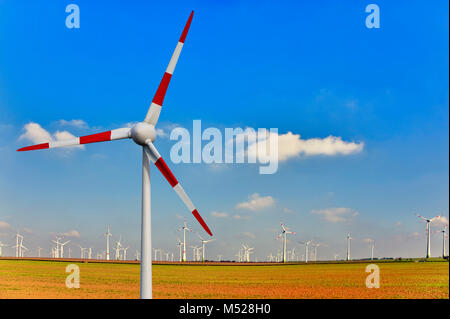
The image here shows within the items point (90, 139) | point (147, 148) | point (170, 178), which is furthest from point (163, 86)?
point (170, 178)

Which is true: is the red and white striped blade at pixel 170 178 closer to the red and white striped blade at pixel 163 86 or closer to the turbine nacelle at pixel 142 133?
the turbine nacelle at pixel 142 133

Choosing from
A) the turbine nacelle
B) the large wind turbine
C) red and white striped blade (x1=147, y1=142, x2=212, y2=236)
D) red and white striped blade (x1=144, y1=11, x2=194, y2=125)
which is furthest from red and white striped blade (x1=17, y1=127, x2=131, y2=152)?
red and white striped blade (x1=147, y1=142, x2=212, y2=236)

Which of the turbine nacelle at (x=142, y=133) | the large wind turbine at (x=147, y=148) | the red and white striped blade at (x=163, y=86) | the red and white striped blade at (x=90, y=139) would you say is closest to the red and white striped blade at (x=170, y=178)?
the large wind turbine at (x=147, y=148)

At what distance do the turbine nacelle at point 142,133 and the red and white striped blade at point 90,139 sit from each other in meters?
1.22

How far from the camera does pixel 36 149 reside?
34531mm

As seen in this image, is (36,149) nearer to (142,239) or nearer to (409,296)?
(142,239)

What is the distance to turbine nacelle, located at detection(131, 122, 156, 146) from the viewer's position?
32812 millimetres

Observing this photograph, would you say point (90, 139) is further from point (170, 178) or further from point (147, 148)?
point (170, 178)

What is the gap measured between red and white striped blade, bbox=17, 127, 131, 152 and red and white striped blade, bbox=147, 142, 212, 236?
2.73m

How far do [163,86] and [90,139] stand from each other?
7927mm

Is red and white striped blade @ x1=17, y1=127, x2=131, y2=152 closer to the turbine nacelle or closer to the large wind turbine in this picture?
the large wind turbine

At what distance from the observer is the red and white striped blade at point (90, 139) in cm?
3428
